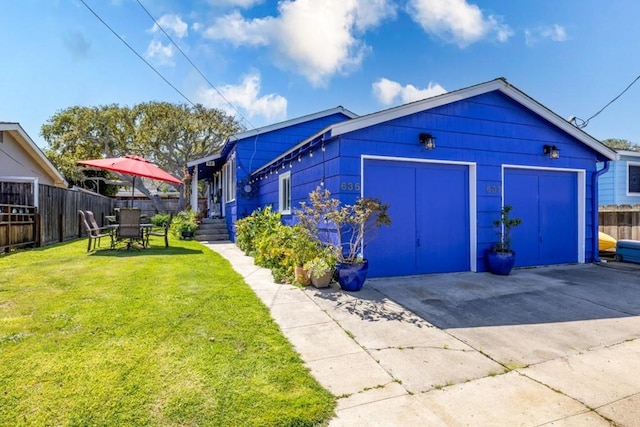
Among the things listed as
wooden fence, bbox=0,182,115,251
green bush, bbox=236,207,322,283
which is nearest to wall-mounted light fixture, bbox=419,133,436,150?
green bush, bbox=236,207,322,283

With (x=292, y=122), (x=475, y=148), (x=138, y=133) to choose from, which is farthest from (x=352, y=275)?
(x=138, y=133)

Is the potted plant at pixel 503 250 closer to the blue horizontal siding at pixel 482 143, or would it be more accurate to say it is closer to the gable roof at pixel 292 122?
the blue horizontal siding at pixel 482 143

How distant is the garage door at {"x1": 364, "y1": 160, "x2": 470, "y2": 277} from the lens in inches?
249

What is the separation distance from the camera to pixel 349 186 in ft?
19.3

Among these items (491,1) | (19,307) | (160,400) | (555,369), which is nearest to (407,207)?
(555,369)

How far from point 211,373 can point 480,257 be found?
20.2 feet

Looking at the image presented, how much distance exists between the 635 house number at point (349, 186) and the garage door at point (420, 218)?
0.29 meters

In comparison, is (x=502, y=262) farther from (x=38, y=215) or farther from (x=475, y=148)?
(x=38, y=215)

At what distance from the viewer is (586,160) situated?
8.26 meters

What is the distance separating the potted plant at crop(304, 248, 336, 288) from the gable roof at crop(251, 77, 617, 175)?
211 centimetres

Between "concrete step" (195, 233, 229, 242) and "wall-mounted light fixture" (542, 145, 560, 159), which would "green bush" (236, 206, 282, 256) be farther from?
"wall-mounted light fixture" (542, 145, 560, 159)

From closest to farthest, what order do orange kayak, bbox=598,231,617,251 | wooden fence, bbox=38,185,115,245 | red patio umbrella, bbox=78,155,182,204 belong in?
red patio umbrella, bbox=78,155,182,204 < orange kayak, bbox=598,231,617,251 < wooden fence, bbox=38,185,115,245

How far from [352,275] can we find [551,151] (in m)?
5.97

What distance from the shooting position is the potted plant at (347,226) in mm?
5352
